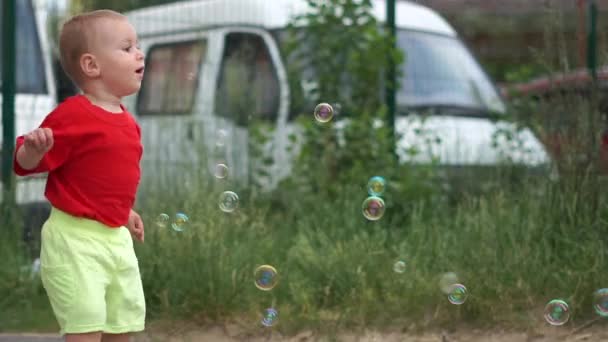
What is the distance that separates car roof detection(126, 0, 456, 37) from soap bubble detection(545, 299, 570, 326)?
343 centimetres

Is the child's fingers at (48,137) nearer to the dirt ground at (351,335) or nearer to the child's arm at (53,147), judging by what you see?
the child's arm at (53,147)

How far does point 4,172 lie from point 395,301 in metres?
2.84

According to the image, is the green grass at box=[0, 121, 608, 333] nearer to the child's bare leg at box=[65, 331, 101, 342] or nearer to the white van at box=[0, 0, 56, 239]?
the white van at box=[0, 0, 56, 239]

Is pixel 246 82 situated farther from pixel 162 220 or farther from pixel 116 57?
pixel 116 57

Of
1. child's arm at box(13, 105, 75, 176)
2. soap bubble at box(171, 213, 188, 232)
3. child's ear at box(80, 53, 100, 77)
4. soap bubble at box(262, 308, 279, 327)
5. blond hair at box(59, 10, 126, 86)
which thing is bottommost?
soap bubble at box(262, 308, 279, 327)

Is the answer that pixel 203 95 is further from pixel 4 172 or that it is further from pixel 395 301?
pixel 395 301

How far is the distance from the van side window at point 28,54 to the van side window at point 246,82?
1313 millimetres

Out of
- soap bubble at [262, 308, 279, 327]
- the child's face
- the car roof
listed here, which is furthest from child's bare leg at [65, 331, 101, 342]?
the car roof

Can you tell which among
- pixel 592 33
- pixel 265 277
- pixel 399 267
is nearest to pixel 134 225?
pixel 265 277

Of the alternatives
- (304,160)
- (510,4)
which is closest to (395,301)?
(304,160)

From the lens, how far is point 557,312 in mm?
4953

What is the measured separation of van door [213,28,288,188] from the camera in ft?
24.6

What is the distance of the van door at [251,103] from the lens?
24.6 feet

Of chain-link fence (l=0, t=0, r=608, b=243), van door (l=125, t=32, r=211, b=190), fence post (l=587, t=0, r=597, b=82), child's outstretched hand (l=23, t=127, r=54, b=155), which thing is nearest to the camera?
child's outstretched hand (l=23, t=127, r=54, b=155)
